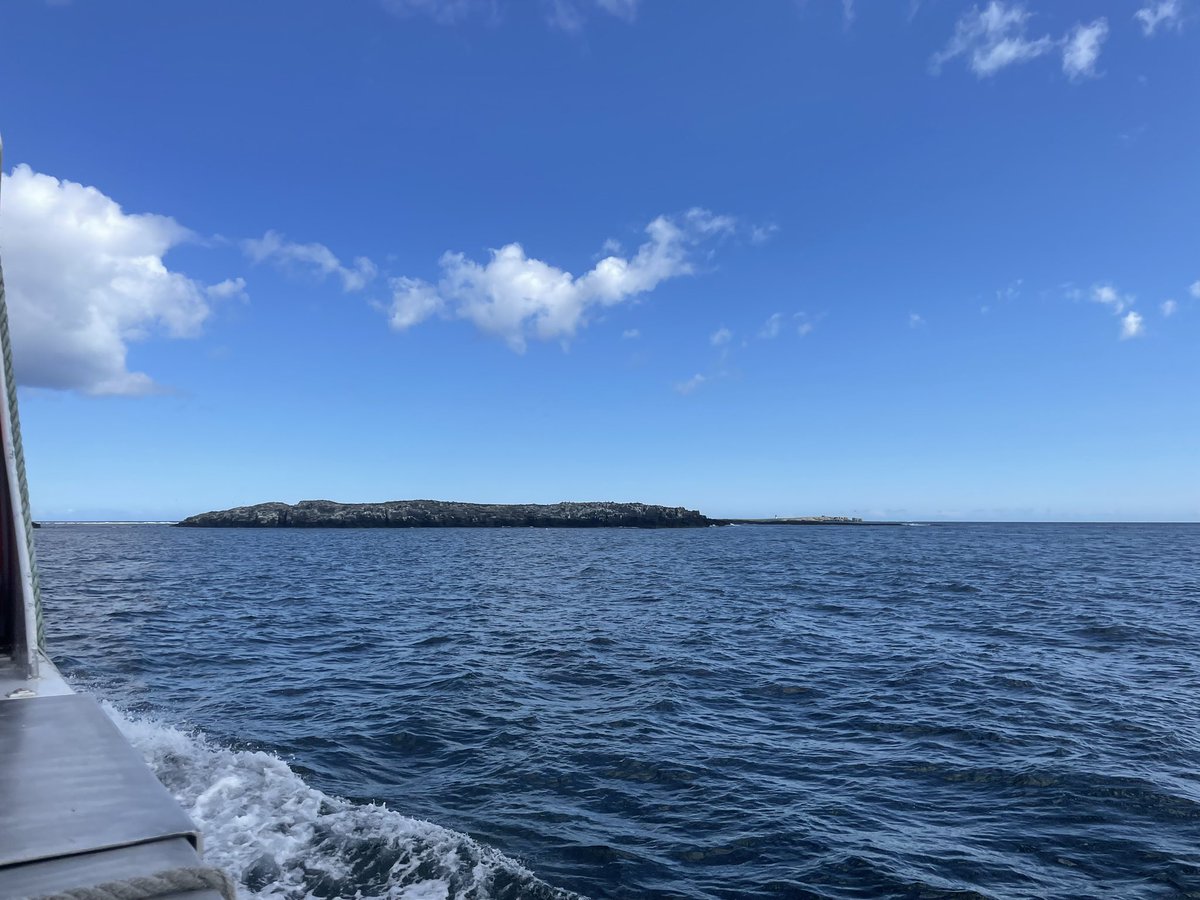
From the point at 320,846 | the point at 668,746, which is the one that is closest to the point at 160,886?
the point at 320,846

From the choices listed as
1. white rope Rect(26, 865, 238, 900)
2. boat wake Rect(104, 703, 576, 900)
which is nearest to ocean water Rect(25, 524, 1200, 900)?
boat wake Rect(104, 703, 576, 900)

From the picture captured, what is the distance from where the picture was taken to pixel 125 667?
19.7 meters

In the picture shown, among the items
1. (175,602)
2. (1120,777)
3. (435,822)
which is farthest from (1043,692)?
(175,602)

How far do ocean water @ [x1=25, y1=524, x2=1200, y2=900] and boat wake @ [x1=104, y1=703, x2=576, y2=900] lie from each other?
4 cm

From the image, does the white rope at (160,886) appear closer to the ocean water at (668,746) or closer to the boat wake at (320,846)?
the boat wake at (320,846)

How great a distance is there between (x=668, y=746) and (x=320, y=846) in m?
6.71

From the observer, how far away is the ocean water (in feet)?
30.1

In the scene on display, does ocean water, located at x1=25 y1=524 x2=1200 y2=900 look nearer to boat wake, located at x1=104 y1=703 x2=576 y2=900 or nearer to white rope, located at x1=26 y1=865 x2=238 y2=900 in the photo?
boat wake, located at x1=104 y1=703 x2=576 y2=900

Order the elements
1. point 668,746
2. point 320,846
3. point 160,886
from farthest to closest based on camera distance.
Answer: point 668,746 < point 320,846 < point 160,886

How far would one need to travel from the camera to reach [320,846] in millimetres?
9328

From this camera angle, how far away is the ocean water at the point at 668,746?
9180mm

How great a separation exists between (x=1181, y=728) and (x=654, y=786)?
39.5 feet

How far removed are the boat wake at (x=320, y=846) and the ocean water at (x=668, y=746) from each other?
4cm

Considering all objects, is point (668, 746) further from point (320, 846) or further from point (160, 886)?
point (160, 886)
